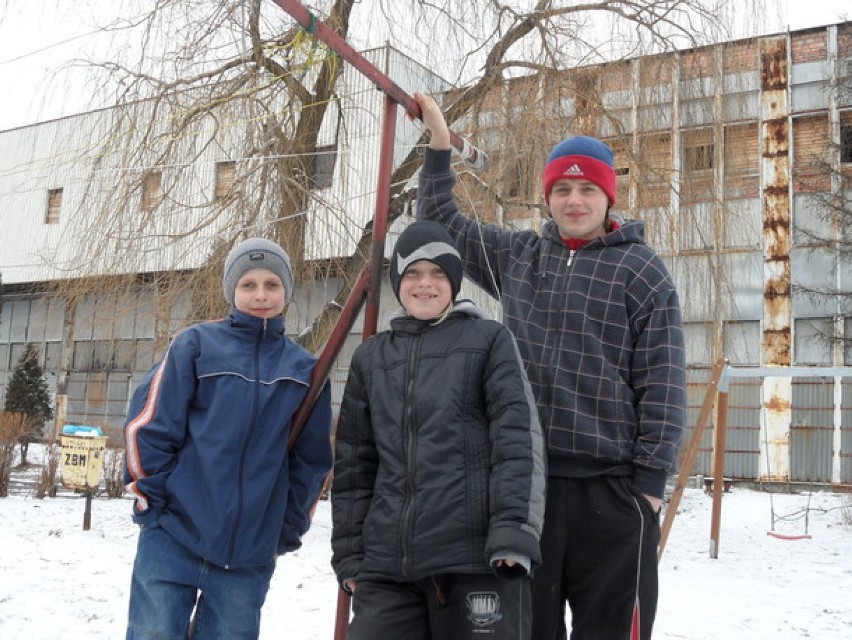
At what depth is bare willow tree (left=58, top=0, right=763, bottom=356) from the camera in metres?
5.50

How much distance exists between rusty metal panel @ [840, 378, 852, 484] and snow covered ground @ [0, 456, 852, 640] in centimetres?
324

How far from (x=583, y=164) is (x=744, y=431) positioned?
12.0 m

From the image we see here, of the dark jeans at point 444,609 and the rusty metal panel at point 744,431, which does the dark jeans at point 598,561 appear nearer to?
the dark jeans at point 444,609

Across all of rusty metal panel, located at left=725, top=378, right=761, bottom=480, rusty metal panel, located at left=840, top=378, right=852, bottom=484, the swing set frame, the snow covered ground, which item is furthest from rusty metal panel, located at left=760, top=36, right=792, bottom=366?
the swing set frame

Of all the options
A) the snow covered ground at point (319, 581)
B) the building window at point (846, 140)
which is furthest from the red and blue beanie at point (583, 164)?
the building window at point (846, 140)

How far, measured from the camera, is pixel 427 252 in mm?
2133

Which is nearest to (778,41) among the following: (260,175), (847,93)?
(847,93)

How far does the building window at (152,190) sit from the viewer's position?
561cm

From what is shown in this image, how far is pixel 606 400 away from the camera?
2062 mm

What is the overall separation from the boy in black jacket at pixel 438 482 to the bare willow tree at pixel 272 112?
11.7 ft

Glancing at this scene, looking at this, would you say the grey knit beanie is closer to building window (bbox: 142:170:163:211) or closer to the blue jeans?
the blue jeans

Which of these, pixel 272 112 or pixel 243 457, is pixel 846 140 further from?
pixel 243 457

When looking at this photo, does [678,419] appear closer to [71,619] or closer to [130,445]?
[130,445]

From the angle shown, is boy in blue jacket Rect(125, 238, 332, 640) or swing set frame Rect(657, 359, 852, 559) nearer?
boy in blue jacket Rect(125, 238, 332, 640)
